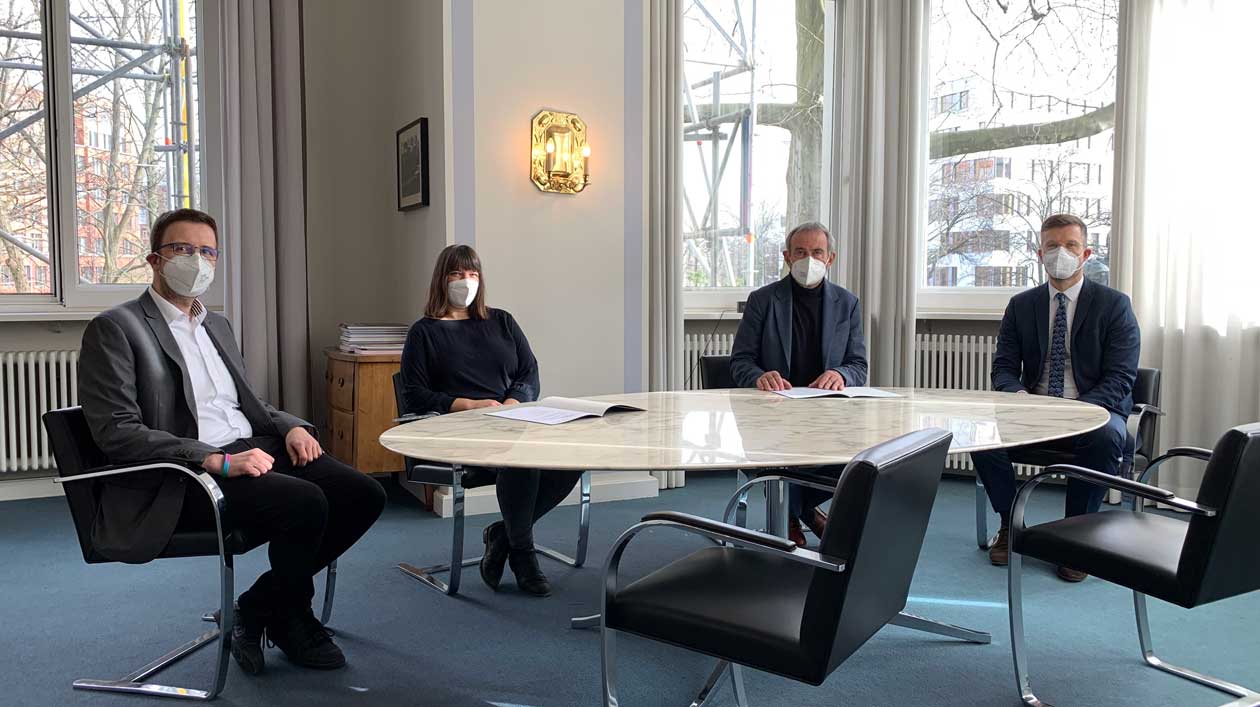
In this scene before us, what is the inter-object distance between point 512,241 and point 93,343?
1.95 meters

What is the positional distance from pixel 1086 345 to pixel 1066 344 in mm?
67

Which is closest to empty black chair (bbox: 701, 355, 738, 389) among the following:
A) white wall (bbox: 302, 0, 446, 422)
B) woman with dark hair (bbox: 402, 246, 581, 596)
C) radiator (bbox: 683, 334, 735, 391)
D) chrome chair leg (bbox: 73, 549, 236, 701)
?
woman with dark hair (bbox: 402, 246, 581, 596)

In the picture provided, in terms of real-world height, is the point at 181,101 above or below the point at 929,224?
above

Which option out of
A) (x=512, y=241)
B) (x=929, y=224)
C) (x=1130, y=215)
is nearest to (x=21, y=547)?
(x=512, y=241)

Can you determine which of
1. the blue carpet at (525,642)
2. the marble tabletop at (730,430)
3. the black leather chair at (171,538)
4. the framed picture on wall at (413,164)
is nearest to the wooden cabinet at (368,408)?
the blue carpet at (525,642)

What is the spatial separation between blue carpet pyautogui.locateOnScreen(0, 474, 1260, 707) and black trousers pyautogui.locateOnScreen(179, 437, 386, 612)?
0.68 feet

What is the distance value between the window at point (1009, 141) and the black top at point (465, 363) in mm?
2452

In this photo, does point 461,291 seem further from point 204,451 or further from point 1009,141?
point 1009,141

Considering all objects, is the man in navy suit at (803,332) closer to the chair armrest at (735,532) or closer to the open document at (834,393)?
the open document at (834,393)

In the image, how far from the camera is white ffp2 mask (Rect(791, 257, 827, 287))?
320cm

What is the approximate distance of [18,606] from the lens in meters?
2.72

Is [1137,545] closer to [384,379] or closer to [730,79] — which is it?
[384,379]

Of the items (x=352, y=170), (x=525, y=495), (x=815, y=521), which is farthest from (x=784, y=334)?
(x=352, y=170)

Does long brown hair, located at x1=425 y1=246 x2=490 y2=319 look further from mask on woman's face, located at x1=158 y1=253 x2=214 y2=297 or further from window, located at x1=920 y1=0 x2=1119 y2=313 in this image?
window, located at x1=920 y1=0 x2=1119 y2=313
